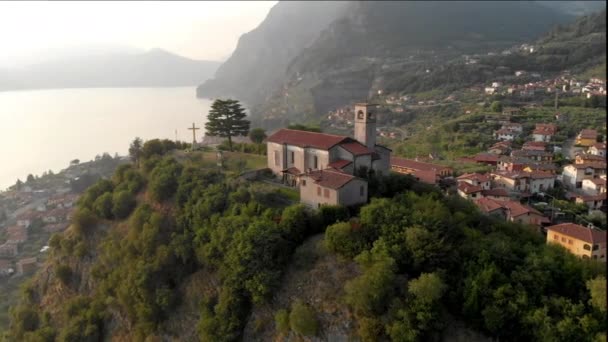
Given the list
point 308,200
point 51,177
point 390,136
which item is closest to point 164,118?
point 51,177

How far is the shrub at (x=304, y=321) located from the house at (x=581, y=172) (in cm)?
2579

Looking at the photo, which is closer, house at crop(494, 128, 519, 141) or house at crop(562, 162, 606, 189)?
house at crop(562, 162, 606, 189)

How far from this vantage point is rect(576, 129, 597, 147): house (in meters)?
40.0

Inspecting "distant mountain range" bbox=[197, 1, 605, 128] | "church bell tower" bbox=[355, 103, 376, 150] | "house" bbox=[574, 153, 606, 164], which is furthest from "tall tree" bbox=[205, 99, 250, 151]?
"distant mountain range" bbox=[197, 1, 605, 128]

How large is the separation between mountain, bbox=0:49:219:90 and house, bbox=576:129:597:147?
49.7m

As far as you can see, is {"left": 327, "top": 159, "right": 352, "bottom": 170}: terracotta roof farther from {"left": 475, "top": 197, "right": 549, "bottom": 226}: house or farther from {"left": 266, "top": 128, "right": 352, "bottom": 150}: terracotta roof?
{"left": 475, "top": 197, "right": 549, "bottom": 226}: house

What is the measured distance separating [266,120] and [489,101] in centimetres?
4724

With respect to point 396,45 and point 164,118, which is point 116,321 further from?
point 396,45

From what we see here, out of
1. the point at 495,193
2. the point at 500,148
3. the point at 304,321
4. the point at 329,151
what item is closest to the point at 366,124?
the point at 329,151

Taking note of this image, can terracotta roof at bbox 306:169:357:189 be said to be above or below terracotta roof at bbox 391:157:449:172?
above

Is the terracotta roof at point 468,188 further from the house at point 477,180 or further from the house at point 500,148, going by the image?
the house at point 500,148

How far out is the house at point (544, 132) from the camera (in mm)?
42531

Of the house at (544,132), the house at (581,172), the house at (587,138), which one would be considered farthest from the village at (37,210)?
the house at (587,138)

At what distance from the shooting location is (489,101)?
2463 inches
